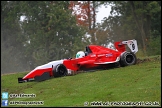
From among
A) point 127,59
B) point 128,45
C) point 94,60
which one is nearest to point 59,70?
point 94,60

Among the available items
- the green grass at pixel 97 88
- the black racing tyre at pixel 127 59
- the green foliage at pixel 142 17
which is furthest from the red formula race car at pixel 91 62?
the green foliage at pixel 142 17

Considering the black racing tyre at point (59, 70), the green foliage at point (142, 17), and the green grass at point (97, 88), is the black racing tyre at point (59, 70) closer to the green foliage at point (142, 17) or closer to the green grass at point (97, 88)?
the green grass at point (97, 88)

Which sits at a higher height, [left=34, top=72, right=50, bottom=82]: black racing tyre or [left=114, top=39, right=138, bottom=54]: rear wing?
[left=114, top=39, right=138, bottom=54]: rear wing

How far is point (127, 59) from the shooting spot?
19.1 m

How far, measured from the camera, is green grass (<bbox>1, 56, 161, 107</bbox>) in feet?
36.4

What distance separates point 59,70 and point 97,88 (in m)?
4.78

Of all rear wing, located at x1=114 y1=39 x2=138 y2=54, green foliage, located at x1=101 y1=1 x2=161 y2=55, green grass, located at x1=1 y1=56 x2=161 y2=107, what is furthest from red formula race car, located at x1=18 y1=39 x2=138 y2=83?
green foliage, located at x1=101 y1=1 x2=161 y2=55

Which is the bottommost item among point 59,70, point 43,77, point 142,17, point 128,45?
point 43,77

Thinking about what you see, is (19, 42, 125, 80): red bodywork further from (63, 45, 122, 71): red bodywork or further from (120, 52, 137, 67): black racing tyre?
(120, 52, 137, 67): black racing tyre

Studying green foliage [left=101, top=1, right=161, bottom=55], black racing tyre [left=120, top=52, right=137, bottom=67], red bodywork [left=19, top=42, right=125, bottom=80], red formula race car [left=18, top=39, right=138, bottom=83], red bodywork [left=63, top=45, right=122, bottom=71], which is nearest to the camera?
red formula race car [left=18, top=39, right=138, bottom=83]

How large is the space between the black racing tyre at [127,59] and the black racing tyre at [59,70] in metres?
3.03

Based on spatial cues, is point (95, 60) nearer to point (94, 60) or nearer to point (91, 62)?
point (94, 60)

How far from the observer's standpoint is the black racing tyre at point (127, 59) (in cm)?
1872

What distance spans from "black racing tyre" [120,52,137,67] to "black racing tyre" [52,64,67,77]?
9.95 feet
